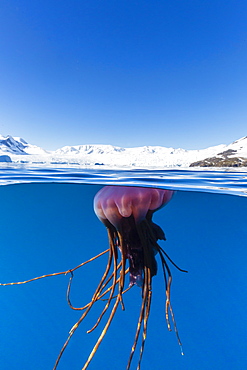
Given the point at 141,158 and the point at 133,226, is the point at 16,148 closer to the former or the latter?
the point at 141,158

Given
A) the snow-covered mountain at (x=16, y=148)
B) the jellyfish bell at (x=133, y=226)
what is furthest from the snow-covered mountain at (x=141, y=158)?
the jellyfish bell at (x=133, y=226)

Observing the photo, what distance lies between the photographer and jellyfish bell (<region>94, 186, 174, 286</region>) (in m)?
1.68

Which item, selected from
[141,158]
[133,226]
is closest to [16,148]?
[141,158]

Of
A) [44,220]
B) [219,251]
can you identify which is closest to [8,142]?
[44,220]

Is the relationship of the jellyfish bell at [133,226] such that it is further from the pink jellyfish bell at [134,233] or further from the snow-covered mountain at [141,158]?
the snow-covered mountain at [141,158]

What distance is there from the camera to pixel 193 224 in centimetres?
2158

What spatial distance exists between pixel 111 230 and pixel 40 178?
882 cm

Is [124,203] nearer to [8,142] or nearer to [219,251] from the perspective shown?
[219,251]

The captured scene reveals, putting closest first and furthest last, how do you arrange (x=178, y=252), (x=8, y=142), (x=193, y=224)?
(x=193, y=224) → (x=178, y=252) → (x=8, y=142)

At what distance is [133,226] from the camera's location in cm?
174

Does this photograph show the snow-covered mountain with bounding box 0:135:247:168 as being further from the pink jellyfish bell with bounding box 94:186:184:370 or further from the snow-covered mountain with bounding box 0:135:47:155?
the pink jellyfish bell with bounding box 94:186:184:370

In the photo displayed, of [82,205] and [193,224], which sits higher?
[82,205]

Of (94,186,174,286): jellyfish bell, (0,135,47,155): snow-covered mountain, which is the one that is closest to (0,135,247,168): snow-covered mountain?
(0,135,47,155): snow-covered mountain

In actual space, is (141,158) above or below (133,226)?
above
